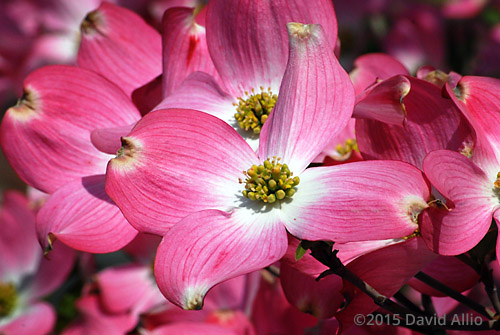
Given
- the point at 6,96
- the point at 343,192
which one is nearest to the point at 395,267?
the point at 343,192

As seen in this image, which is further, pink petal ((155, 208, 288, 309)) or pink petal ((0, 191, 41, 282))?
pink petal ((0, 191, 41, 282))

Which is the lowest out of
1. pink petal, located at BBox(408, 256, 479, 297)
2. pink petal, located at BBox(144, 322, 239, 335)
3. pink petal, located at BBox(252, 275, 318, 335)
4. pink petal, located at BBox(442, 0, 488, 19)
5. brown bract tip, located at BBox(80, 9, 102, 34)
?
pink petal, located at BBox(252, 275, 318, 335)

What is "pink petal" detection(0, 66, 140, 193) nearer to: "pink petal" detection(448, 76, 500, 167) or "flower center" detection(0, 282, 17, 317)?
"pink petal" detection(448, 76, 500, 167)

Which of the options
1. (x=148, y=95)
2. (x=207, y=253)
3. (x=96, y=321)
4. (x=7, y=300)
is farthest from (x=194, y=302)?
(x=7, y=300)

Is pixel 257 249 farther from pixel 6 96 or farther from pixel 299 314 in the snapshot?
pixel 6 96

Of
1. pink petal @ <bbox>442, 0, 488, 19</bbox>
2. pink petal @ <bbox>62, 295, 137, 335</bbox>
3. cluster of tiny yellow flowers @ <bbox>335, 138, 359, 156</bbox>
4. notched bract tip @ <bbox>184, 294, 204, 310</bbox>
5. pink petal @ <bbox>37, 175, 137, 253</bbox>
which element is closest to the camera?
notched bract tip @ <bbox>184, 294, 204, 310</bbox>

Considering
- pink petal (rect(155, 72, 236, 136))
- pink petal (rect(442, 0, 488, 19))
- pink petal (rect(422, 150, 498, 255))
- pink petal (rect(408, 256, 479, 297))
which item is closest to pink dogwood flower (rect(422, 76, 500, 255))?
pink petal (rect(422, 150, 498, 255))
